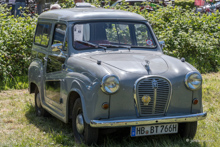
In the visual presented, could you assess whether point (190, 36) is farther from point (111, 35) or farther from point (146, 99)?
point (146, 99)

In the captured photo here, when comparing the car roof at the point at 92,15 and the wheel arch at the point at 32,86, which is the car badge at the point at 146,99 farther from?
the wheel arch at the point at 32,86

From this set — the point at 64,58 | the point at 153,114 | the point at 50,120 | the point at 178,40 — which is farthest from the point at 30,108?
the point at 178,40

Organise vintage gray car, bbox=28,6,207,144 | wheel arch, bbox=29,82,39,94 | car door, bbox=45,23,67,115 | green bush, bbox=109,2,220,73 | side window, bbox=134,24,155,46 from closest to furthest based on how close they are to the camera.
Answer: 1. vintage gray car, bbox=28,6,207,144
2. car door, bbox=45,23,67,115
3. side window, bbox=134,24,155,46
4. wheel arch, bbox=29,82,39,94
5. green bush, bbox=109,2,220,73

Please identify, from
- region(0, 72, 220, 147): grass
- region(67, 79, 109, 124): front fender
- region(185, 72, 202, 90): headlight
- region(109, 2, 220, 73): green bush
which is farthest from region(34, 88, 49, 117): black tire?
region(109, 2, 220, 73): green bush

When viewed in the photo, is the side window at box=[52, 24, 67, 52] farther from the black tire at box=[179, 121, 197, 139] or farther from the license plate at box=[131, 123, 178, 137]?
the black tire at box=[179, 121, 197, 139]

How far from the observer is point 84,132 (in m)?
4.98

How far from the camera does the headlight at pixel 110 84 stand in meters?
4.66

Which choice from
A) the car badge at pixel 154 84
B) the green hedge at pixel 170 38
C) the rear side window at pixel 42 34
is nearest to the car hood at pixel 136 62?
the car badge at pixel 154 84

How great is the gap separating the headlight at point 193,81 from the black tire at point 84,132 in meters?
1.28

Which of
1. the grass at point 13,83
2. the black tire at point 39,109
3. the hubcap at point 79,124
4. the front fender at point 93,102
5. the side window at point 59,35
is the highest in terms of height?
the side window at point 59,35

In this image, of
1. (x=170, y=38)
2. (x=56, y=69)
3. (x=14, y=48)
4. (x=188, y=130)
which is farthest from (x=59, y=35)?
(x=170, y=38)

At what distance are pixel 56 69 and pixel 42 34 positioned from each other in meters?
1.26

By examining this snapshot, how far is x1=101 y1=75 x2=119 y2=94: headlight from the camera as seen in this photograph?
15.3 ft

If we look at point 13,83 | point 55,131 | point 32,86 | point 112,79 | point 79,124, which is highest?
point 112,79
